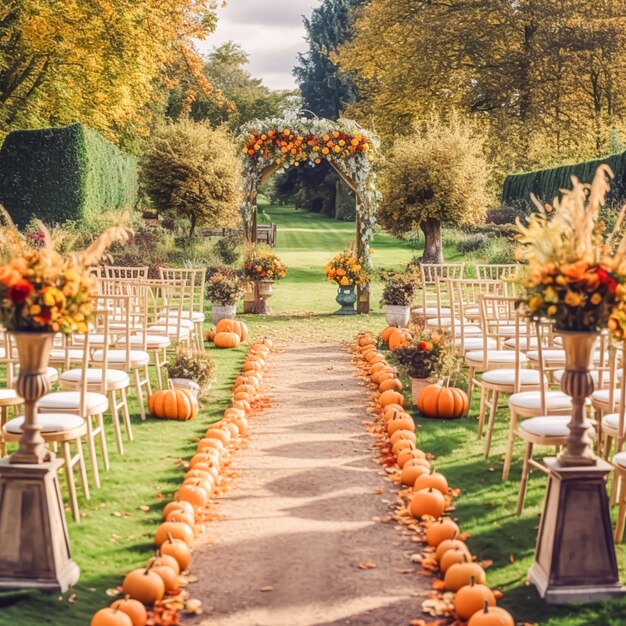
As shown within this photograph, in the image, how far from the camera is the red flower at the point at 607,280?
3936mm

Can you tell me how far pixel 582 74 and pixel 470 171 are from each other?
9268 mm

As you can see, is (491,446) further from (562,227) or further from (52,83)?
(52,83)

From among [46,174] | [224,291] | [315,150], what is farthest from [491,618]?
[46,174]

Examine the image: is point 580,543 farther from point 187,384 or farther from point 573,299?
point 187,384

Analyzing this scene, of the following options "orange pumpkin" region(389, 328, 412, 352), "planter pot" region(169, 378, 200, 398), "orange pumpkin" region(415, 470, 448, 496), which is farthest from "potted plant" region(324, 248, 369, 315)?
"orange pumpkin" region(415, 470, 448, 496)

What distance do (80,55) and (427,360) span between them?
14.4m

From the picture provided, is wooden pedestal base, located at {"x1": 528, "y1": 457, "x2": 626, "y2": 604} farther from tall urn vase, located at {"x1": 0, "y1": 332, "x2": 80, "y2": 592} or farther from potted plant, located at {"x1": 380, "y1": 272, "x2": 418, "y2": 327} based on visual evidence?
potted plant, located at {"x1": 380, "y1": 272, "x2": 418, "y2": 327}

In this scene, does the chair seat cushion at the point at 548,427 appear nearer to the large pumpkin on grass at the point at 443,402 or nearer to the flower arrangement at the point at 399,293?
the large pumpkin on grass at the point at 443,402

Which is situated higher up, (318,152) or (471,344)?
(318,152)

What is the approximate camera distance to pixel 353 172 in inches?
571

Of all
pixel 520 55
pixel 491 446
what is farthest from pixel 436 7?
pixel 491 446

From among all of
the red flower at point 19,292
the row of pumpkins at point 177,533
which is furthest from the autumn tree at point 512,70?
the red flower at point 19,292

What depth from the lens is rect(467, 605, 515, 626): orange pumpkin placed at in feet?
11.7

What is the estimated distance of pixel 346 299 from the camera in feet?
47.9
